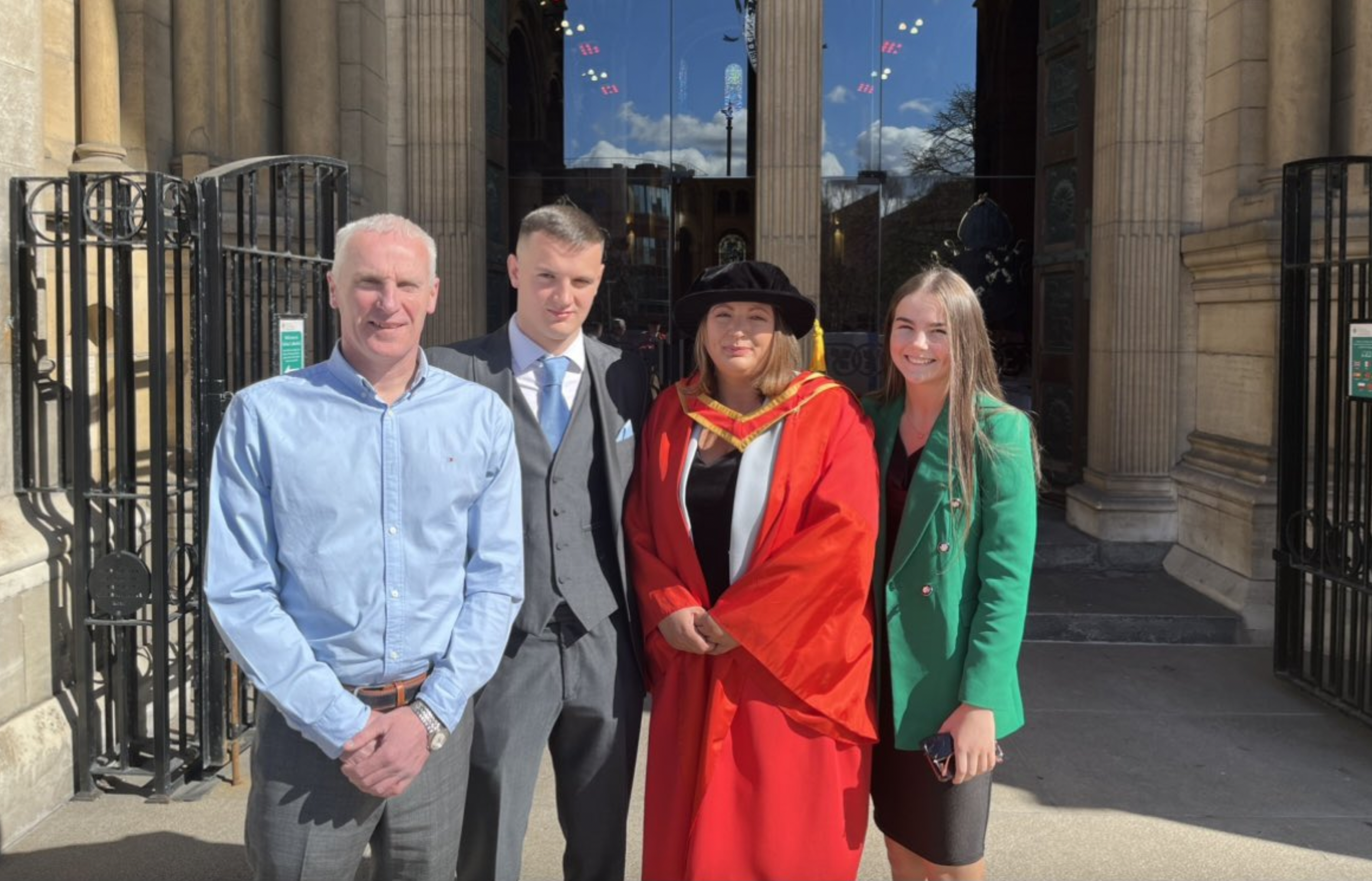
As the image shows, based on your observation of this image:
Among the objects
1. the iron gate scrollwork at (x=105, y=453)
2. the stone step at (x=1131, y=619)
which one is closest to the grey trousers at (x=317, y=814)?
the iron gate scrollwork at (x=105, y=453)

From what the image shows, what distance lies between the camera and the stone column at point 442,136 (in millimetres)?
8734

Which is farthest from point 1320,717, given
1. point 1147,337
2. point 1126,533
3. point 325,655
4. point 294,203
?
point 294,203

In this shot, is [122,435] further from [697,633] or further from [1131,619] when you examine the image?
[1131,619]

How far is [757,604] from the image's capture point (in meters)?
2.88

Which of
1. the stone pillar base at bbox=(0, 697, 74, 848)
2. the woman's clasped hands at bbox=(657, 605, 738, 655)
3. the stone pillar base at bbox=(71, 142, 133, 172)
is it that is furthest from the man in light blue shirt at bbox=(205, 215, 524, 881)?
the stone pillar base at bbox=(71, 142, 133, 172)

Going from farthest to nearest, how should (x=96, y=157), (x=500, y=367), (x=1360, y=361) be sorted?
(x=96, y=157) → (x=1360, y=361) → (x=500, y=367)

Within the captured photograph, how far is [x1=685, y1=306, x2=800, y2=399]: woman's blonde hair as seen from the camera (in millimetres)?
3047

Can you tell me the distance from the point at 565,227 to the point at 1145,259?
250 inches

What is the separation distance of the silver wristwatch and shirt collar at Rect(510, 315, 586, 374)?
3.16 feet

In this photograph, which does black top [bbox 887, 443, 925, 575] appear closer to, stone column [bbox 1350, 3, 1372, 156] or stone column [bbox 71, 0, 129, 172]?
stone column [bbox 71, 0, 129, 172]

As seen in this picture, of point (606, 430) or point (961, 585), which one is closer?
point (961, 585)

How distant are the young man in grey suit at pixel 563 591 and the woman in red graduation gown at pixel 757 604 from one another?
0.32ft

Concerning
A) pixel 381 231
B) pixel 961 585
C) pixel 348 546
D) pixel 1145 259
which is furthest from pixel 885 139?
pixel 348 546

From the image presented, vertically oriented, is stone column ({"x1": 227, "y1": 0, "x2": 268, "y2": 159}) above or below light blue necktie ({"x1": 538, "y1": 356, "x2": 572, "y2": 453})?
above
